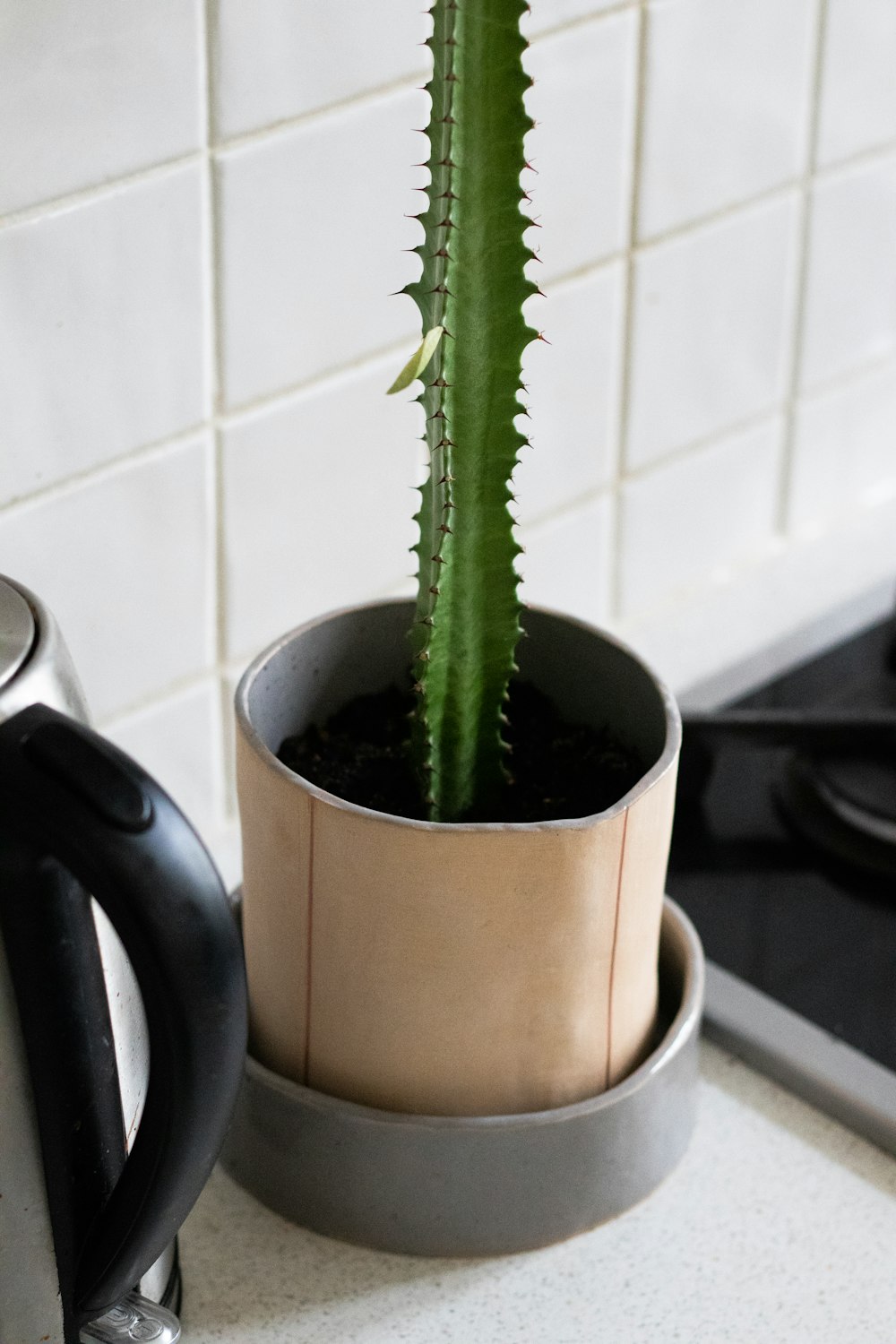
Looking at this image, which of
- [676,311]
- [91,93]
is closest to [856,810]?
[676,311]

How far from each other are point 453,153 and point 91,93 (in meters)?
0.17

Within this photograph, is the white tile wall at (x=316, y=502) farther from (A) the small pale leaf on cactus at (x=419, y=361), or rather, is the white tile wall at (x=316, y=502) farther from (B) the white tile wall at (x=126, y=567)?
(A) the small pale leaf on cactus at (x=419, y=361)

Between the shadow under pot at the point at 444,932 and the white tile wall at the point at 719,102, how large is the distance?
10.8 inches

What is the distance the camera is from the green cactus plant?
440 mm

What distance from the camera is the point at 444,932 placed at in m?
0.51

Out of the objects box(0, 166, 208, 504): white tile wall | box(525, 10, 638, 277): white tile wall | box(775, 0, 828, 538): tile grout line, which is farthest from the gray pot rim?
box(775, 0, 828, 538): tile grout line

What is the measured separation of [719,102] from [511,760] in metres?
0.36

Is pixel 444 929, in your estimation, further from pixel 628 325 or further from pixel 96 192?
pixel 628 325

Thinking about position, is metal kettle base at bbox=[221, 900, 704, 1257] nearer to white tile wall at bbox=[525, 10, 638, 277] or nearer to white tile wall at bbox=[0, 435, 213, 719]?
white tile wall at bbox=[0, 435, 213, 719]

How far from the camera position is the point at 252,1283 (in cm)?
57

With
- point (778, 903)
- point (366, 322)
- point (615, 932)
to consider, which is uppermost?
point (366, 322)

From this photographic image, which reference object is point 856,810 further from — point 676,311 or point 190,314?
point 190,314

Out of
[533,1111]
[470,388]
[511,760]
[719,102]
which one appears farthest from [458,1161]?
[719,102]

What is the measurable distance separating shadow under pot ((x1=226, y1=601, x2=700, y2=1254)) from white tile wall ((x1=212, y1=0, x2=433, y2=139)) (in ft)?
0.62
